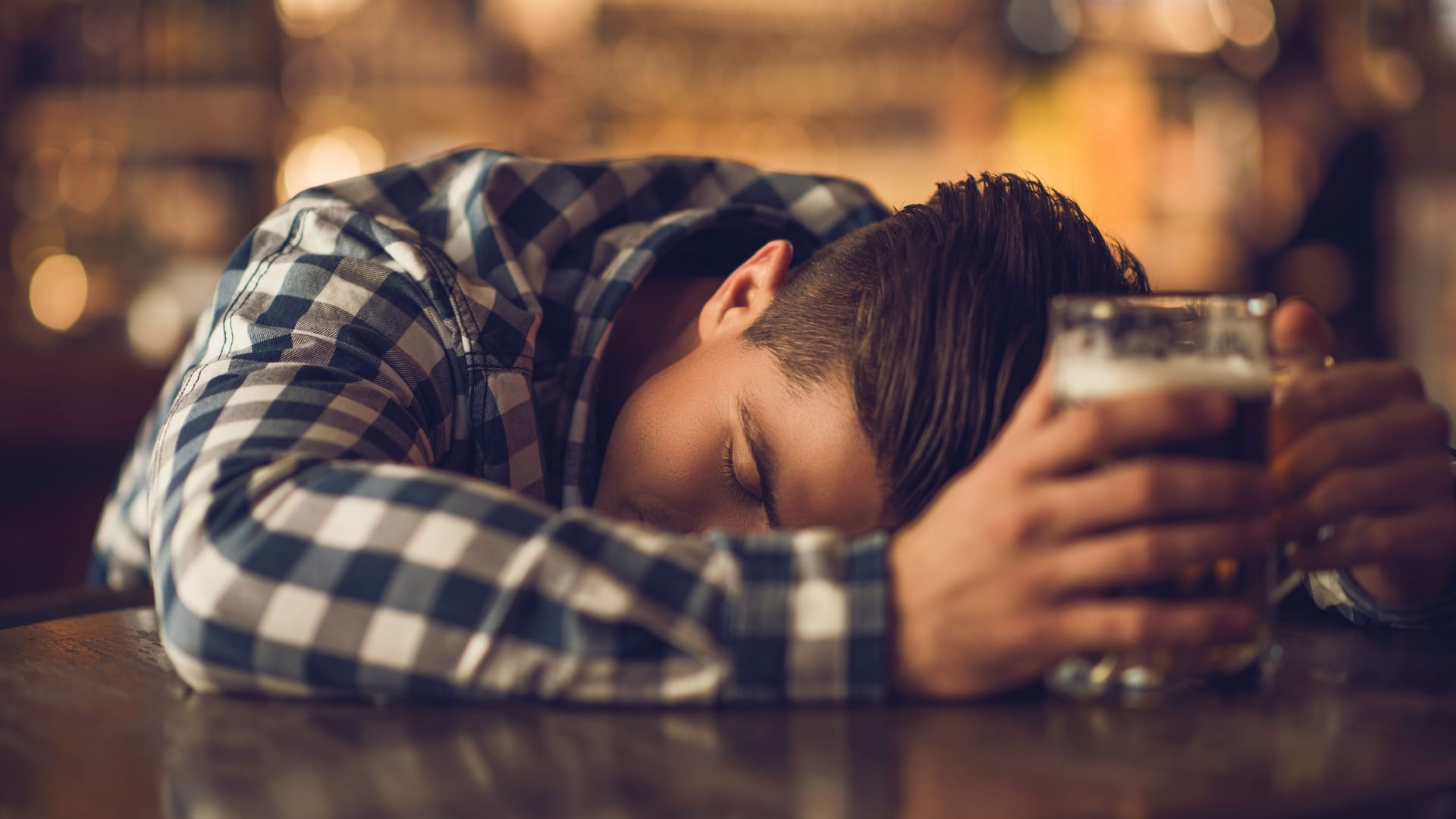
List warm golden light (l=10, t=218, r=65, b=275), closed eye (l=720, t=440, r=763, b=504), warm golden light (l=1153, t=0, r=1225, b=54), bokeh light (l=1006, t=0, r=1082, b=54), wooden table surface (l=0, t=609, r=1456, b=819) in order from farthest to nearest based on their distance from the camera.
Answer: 1. warm golden light (l=1153, t=0, r=1225, b=54)
2. bokeh light (l=1006, t=0, r=1082, b=54)
3. warm golden light (l=10, t=218, r=65, b=275)
4. closed eye (l=720, t=440, r=763, b=504)
5. wooden table surface (l=0, t=609, r=1456, b=819)

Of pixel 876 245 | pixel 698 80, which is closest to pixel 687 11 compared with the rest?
pixel 698 80

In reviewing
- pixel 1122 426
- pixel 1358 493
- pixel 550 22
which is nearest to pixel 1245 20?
pixel 550 22

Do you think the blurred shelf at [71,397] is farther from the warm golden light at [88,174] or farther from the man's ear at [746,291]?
the man's ear at [746,291]

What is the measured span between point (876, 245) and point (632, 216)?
0.41m

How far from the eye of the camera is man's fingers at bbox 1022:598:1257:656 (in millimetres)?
593

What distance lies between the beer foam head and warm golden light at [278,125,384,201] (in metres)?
3.51

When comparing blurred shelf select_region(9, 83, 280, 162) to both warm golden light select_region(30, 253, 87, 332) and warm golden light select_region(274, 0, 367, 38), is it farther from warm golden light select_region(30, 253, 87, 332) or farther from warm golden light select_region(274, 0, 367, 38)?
warm golden light select_region(30, 253, 87, 332)

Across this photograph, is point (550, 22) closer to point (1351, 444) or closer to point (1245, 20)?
point (1245, 20)

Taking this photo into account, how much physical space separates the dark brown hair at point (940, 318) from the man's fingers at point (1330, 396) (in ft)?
0.59

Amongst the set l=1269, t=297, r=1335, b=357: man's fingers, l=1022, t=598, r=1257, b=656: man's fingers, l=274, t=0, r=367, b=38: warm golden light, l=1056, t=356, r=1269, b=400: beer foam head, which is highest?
l=274, t=0, r=367, b=38: warm golden light

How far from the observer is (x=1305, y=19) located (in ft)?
15.5

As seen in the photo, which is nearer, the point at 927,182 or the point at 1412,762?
the point at 1412,762

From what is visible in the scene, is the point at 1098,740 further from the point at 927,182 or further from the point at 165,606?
the point at 927,182

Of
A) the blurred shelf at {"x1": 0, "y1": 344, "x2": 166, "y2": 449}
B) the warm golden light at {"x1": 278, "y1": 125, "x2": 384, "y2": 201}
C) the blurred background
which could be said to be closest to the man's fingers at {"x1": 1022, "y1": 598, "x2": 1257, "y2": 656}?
the blurred shelf at {"x1": 0, "y1": 344, "x2": 166, "y2": 449}
